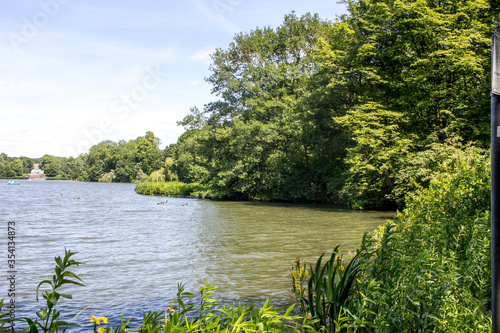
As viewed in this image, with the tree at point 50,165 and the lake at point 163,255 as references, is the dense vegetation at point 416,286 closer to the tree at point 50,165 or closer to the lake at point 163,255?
the lake at point 163,255

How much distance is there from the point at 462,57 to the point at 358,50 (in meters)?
6.58

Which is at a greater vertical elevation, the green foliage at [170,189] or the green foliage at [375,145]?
the green foliage at [375,145]

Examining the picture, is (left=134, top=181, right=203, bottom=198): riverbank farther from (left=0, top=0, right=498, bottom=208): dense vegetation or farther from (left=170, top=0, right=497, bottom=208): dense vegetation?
(left=170, top=0, right=497, bottom=208): dense vegetation

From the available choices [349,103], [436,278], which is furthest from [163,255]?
[349,103]

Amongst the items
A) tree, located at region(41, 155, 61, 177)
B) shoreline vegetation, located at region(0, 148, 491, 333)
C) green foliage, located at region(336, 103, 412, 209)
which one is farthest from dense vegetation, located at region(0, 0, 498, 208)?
tree, located at region(41, 155, 61, 177)

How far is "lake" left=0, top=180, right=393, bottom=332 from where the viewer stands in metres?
8.41

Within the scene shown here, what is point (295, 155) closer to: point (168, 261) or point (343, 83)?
point (343, 83)

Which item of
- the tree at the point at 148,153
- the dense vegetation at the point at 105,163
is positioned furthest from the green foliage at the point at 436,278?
the tree at the point at 148,153

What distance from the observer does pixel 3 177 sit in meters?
146

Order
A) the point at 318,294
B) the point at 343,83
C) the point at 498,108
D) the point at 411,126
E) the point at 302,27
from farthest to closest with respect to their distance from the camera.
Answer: the point at 302,27
the point at 343,83
the point at 411,126
the point at 318,294
the point at 498,108

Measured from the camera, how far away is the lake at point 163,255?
841cm

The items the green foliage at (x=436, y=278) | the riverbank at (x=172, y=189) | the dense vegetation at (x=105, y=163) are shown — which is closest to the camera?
the green foliage at (x=436, y=278)

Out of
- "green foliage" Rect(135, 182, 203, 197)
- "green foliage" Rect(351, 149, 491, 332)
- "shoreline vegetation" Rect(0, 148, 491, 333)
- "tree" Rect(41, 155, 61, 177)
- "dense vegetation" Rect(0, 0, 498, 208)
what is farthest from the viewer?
"tree" Rect(41, 155, 61, 177)

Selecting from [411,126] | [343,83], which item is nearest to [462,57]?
[411,126]
